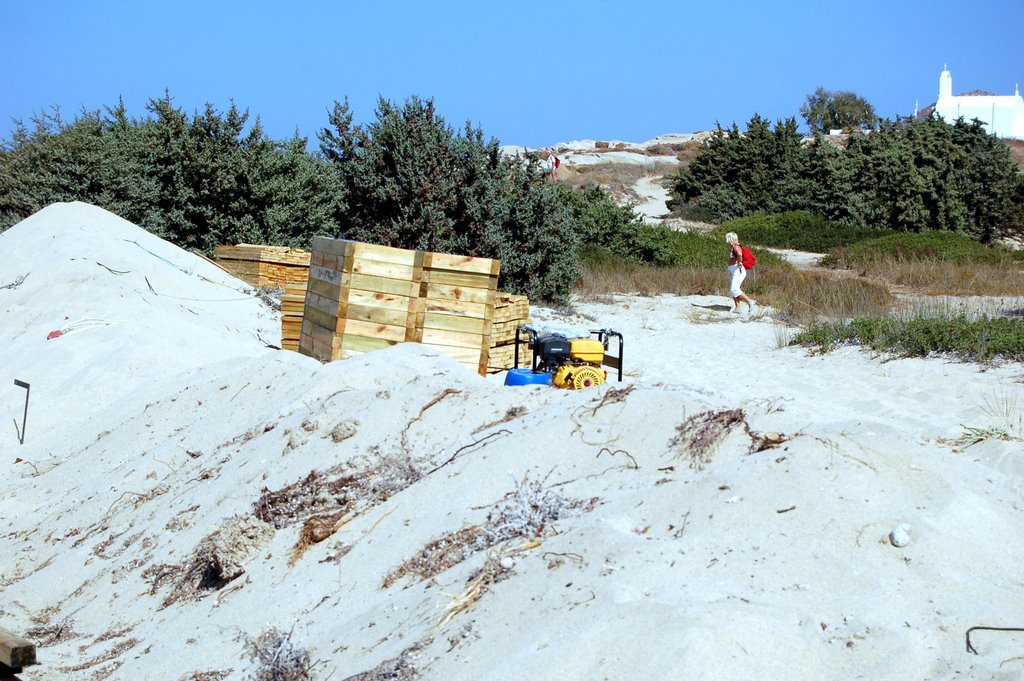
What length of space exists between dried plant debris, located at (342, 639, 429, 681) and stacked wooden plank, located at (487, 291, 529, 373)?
7.11m

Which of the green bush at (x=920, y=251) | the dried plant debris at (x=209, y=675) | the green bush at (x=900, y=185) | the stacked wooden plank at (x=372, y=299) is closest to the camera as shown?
the dried plant debris at (x=209, y=675)

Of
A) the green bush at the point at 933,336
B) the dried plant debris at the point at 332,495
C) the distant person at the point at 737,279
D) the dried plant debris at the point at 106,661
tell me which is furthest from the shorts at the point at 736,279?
the dried plant debris at the point at 106,661

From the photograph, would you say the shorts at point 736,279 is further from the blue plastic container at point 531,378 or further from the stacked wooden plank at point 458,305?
the blue plastic container at point 531,378

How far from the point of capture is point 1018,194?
33125mm

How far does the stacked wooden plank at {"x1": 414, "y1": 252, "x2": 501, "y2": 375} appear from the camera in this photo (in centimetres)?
989

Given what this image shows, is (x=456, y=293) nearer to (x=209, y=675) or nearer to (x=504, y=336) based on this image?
(x=504, y=336)

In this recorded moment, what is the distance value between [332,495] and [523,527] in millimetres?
1673

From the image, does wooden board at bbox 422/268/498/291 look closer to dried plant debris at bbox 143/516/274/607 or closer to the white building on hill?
dried plant debris at bbox 143/516/274/607

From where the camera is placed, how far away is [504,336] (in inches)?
459

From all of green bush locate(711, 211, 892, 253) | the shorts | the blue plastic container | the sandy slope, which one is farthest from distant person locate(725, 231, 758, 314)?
green bush locate(711, 211, 892, 253)

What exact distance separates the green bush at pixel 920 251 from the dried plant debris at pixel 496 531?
19.2 meters

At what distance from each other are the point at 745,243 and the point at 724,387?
1935 cm

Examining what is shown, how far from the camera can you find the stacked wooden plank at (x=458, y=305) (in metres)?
9.89

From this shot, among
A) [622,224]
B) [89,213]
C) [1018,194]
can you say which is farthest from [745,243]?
[89,213]
